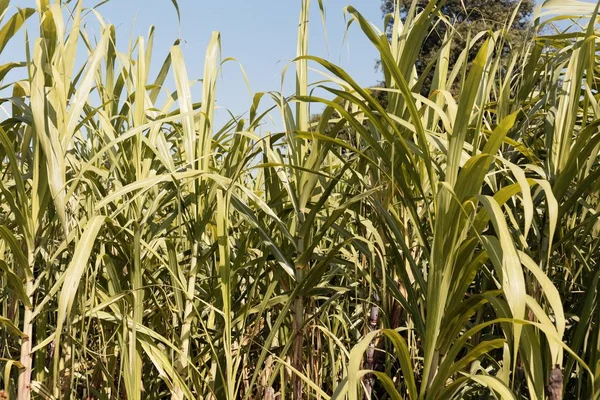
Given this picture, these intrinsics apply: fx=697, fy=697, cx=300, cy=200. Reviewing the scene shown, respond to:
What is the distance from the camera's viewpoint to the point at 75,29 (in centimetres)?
117

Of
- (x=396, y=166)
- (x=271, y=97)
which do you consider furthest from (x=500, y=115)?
(x=271, y=97)

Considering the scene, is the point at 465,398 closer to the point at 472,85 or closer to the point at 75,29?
the point at 472,85

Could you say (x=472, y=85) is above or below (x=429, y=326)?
above

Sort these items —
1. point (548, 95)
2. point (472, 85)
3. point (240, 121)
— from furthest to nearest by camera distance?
1. point (240, 121)
2. point (548, 95)
3. point (472, 85)

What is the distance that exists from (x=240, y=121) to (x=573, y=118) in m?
0.56

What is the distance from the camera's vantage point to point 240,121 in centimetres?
125

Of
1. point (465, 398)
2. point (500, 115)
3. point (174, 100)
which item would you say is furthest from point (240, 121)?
point (465, 398)

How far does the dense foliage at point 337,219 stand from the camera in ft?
2.78

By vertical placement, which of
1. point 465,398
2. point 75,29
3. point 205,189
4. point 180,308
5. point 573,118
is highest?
point 75,29

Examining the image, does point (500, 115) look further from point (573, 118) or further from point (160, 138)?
point (160, 138)

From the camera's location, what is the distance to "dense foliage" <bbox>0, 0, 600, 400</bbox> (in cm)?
85

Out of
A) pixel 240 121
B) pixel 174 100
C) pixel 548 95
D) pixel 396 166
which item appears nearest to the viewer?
pixel 396 166

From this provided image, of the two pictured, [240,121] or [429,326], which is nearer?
[429,326]

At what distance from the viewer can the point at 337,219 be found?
1130 mm
